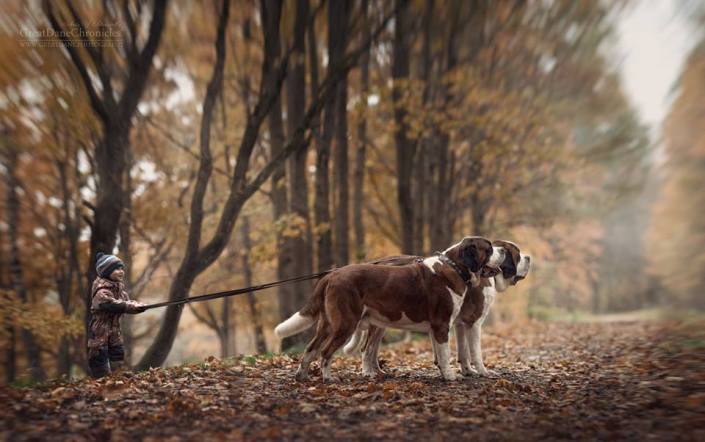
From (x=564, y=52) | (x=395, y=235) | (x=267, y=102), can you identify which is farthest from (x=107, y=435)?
(x=395, y=235)

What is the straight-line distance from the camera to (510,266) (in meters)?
8.26

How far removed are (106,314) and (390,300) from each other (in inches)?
144

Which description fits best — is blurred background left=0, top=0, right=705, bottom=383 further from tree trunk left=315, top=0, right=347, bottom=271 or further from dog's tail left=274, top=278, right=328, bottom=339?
dog's tail left=274, top=278, right=328, bottom=339

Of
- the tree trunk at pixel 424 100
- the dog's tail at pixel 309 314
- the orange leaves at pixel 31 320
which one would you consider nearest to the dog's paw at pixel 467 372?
the dog's tail at pixel 309 314

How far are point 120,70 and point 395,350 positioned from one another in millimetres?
8269

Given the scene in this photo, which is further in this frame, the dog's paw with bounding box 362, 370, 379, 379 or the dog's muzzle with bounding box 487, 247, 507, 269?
the dog's paw with bounding box 362, 370, 379, 379

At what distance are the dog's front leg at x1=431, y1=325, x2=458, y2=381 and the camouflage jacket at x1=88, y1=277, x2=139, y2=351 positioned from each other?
150 inches

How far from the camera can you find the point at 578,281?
41.4m

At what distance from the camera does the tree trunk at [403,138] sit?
13956 millimetres

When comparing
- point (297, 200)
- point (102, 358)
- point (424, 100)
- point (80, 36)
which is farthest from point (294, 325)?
point (424, 100)

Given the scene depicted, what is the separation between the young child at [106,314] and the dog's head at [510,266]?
5141mm

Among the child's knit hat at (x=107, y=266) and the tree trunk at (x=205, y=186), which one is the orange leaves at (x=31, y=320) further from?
the child's knit hat at (x=107, y=266)

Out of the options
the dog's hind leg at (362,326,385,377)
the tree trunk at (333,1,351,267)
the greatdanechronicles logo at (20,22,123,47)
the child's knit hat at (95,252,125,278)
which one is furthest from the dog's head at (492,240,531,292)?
the greatdanechronicles logo at (20,22,123,47)

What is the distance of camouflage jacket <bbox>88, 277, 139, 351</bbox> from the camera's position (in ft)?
22.5
